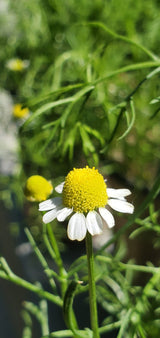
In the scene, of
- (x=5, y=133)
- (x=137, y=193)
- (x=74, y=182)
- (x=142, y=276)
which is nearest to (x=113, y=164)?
(x=137, y=193)

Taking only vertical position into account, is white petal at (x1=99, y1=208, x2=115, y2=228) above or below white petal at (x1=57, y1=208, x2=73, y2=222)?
below

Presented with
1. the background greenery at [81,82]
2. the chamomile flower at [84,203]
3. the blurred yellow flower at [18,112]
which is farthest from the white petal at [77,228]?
the blurred yellow flower at [18,112]

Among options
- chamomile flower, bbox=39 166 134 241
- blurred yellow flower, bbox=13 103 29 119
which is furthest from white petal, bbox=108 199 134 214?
blurred yellow flower, bbox=13 103 29 119

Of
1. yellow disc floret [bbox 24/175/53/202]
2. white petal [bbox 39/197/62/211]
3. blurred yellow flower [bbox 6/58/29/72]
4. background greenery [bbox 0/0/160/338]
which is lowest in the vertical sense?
white petal [bbox 39/197/62/211]

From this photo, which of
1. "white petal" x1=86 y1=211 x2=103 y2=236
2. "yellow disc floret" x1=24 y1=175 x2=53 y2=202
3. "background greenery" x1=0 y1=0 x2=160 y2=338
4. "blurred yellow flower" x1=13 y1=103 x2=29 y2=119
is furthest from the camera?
"blurred yellow flower" x1=13 y1=103 x2=29 y2=119

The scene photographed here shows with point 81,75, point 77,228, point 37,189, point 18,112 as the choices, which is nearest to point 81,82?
point 81,75

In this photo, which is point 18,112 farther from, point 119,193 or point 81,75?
point 119,193

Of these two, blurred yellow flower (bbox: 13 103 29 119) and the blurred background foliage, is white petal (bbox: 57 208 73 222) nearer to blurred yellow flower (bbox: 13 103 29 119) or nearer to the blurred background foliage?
the blurred background foliage

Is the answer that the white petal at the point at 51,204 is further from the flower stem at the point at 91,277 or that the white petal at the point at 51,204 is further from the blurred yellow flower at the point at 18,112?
the blurred yellow flower at the point at 18,112

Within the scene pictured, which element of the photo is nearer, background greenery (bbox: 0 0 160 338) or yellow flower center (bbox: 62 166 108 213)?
yellow flower center (bbox: 62 166 108 213)
